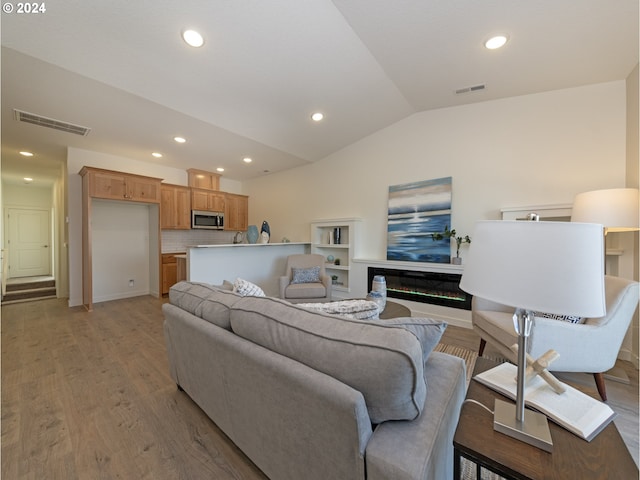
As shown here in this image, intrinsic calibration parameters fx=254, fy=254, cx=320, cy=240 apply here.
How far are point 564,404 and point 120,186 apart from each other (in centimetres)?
565

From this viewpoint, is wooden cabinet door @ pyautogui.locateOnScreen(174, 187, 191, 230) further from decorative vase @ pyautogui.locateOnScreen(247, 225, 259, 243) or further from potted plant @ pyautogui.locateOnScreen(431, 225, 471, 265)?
potted plant @ pyautogui.locateOnScreen(431, 225, 471, 265)

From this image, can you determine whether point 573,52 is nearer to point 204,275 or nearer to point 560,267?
point 560,267

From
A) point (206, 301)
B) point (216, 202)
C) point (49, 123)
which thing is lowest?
point (206, 301)

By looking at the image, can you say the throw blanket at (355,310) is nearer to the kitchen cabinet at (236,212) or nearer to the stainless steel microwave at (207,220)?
the stainless steel microwave at (207,220)

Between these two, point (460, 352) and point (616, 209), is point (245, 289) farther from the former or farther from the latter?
point (616, 209)

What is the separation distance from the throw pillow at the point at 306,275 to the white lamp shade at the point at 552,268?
3322 millimetres

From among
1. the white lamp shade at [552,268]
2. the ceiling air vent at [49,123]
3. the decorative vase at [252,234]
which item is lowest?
the white lamp shade at [552,268]

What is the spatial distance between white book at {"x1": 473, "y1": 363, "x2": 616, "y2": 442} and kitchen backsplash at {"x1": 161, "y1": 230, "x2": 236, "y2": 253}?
19.2ft

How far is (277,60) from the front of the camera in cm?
255

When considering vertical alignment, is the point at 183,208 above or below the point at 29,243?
above

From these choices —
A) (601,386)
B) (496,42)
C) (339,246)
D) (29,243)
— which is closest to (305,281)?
(339,246)

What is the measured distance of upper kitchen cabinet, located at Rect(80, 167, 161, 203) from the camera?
4.03 m

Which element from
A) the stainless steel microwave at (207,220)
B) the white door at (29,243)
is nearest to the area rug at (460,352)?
the stainless steel microwave at (207,220)

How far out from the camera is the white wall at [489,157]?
9.16ft
